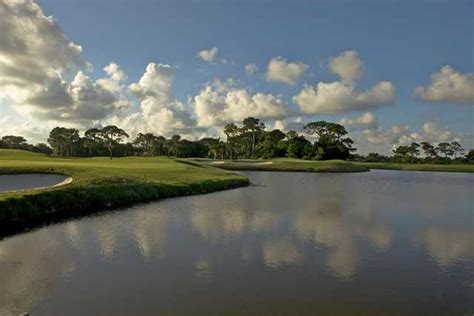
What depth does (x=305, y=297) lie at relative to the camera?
45.0 feet

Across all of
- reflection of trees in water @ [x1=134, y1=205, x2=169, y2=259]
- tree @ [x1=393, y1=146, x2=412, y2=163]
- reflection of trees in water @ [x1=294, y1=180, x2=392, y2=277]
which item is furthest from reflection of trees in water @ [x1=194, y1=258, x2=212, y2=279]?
tree @ [x1=393, y1=146, x2=412, y2=163]

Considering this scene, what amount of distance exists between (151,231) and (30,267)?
8.28 meters

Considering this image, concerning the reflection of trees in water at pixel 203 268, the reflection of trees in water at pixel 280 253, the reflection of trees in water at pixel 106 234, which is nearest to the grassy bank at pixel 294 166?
the reflection of trees in water at pixel 106 234

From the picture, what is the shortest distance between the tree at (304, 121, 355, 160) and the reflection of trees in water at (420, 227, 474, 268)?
114295mm

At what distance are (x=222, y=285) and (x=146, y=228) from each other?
38.1 ft

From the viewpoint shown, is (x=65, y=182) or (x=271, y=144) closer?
(x=65, y=182)

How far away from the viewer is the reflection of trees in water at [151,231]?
20.1 metres

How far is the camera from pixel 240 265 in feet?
57.1

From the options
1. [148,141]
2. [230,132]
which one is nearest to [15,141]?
[148,141]

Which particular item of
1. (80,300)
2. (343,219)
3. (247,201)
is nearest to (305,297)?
(80,300)

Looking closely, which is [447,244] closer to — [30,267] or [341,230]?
[341,230]

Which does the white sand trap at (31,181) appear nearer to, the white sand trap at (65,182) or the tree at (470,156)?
the white sand trap at (65,182)

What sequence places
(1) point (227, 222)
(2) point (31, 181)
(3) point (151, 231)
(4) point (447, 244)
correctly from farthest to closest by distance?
(2) point (31, 181)
(1) point (227, 222)
(3) point (151, 231)
(4) point (447, 244)

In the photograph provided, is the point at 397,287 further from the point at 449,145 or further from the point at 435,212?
the point at 449,145
